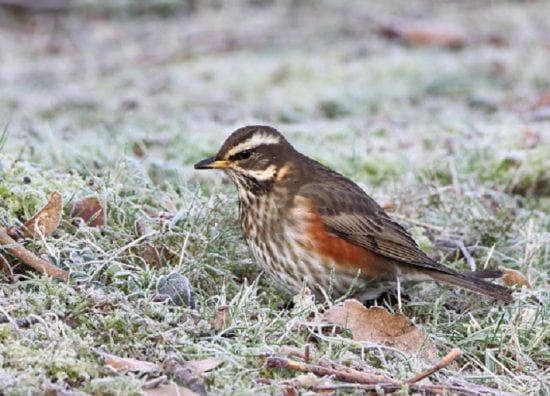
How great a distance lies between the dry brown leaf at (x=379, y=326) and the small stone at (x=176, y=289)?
2.39 ft

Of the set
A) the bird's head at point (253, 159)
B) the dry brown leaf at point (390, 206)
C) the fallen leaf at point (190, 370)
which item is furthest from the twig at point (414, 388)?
the dry brown leaf at point (390, 206)

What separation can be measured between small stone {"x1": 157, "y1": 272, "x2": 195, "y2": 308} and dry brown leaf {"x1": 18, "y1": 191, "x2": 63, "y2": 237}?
0.76 metres

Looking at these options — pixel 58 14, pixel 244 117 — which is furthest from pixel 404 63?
pixel 58 14

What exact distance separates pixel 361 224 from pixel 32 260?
84.5 inches

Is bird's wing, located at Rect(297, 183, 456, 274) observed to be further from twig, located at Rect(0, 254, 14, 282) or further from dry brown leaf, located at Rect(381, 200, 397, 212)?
twig, located at Rect(0, 254, 14, 282)

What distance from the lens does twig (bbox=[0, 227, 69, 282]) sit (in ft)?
18.6

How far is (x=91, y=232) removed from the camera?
6195 millimetres

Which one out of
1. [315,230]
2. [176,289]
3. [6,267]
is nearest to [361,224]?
[315,230]

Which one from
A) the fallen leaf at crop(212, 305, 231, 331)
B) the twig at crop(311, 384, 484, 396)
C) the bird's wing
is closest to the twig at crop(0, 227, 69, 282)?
the fallen leaf at crop(212, 305, 231, 331)

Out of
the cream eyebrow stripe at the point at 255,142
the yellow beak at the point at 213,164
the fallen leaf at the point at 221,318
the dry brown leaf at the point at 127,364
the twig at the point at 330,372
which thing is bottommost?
the twig at the point at 330,372

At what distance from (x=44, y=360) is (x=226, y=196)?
274 cm

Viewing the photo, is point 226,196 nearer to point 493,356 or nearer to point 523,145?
point 493,356

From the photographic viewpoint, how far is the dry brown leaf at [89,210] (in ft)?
21.4

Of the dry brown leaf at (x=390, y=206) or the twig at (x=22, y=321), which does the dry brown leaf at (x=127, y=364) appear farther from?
the dry brown leaf at (x=390, y=206)
